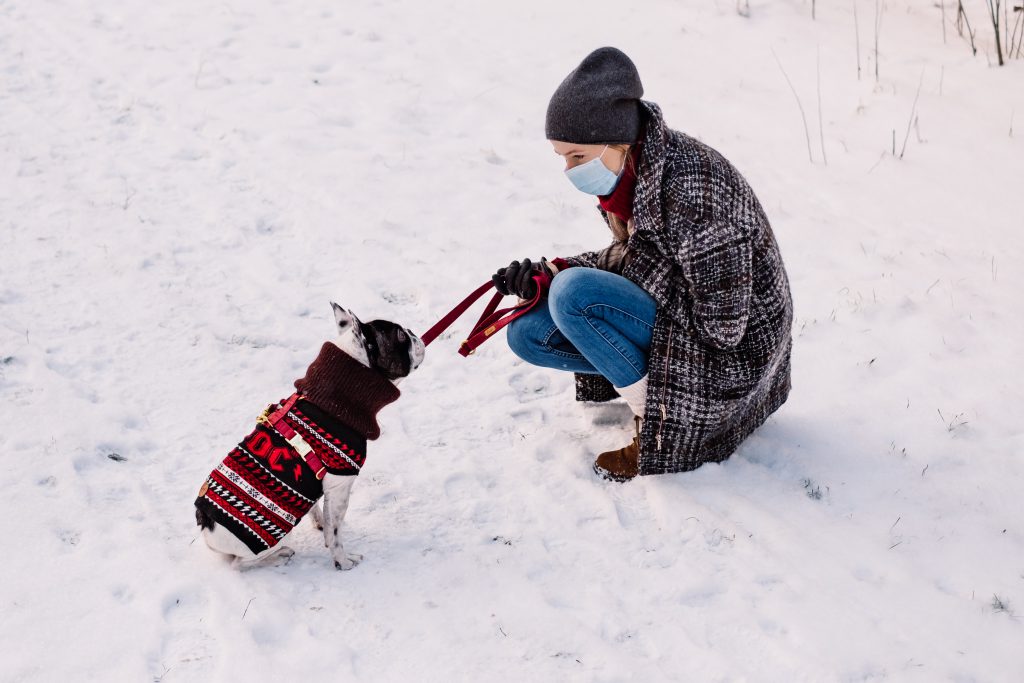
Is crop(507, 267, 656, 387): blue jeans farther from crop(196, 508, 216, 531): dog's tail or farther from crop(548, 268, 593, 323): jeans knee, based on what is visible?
crop(196, 508, 216, 531): dog's tail

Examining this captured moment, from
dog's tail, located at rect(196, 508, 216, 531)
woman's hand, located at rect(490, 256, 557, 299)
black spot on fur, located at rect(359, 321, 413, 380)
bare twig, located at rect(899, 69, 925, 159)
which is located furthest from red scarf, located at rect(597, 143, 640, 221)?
bare twig, located at rect(899, 69, 925, 159)

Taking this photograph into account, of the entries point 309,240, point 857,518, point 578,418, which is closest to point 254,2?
point 309,240

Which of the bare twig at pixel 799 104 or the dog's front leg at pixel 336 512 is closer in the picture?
the dog's front leg at pixel 336 512

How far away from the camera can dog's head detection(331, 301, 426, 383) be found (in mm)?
3445

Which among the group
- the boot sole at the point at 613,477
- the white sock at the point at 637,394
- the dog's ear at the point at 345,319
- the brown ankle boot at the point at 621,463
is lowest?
the boot sole at the point at 613,477

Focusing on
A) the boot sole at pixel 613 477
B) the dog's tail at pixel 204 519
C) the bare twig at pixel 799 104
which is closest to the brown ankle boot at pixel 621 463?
the boot sole at pixel 613 477

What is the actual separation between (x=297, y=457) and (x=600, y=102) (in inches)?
67.7

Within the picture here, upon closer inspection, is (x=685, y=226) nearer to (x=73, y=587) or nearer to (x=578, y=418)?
(x=578, y=418)

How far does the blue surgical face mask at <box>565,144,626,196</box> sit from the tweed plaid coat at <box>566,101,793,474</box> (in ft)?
0.42

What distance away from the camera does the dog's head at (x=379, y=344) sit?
3.45m

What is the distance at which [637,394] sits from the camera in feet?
12.9

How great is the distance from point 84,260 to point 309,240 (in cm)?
129

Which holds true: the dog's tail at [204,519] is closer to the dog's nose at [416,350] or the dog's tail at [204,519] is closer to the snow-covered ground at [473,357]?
the snow-covered ground at [473,357]

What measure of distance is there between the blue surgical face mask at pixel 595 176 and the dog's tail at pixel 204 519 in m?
1.88
